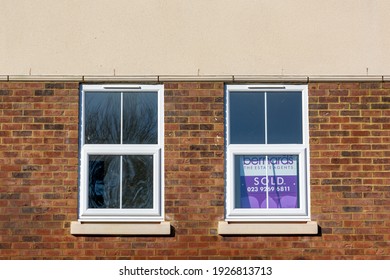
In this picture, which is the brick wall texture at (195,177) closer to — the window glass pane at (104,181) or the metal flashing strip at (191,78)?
the metal flashing strip at (191,78)

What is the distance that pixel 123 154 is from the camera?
7.73m

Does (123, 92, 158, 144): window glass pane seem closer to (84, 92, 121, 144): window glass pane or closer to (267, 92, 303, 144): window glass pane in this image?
(84, 92, 121, 144): window glass pane

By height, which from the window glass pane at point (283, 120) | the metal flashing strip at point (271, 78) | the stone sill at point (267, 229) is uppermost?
the metal flashing strip at point (271, 78)

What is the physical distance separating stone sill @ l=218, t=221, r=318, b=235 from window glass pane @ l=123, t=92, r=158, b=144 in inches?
46.2

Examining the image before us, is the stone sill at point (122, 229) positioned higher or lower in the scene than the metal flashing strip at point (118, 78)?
lower

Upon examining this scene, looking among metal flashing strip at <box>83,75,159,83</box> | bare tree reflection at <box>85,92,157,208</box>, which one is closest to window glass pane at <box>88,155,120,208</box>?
bare tree reflection at <box>85,92,157,208</box>

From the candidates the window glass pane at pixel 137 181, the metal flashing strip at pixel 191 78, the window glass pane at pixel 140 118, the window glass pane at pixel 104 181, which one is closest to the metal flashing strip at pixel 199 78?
the metal flashing strip at pixel 191 78

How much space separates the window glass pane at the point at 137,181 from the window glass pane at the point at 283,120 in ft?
4.27

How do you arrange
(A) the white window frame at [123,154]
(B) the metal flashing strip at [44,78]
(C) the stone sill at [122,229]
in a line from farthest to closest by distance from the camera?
(B) the metal flashing strip at [44,78] < (A) the white window frame at [123,154] < (C) the stone sill at [122,229]

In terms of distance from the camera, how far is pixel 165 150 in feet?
25.2

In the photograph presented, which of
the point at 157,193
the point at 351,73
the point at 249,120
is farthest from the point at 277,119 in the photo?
the point at 157,193

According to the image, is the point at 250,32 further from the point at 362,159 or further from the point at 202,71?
the point at 362,159

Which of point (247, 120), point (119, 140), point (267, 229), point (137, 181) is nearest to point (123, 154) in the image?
point (119, 140)

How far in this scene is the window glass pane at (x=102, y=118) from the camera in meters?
7.77
